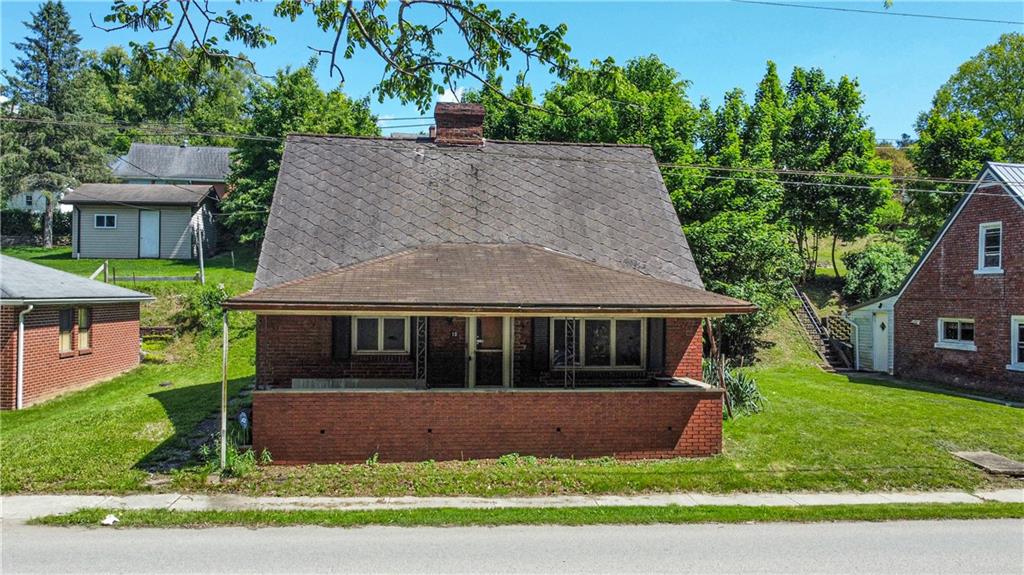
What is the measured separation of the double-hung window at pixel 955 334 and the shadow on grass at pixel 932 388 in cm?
124

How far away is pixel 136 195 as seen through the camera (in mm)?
34031

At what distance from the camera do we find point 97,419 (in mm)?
12875

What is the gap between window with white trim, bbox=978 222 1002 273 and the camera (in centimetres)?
1891

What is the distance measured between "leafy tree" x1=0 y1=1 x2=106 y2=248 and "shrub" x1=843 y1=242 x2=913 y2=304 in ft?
136

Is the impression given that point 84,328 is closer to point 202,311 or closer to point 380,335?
point 202,311

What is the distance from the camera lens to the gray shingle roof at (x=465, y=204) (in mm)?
13164

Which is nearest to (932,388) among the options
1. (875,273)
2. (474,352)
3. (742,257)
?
(742,257)

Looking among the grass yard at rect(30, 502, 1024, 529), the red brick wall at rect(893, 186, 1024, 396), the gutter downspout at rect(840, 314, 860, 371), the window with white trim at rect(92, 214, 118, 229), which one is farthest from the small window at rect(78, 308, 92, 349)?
the red brick wall at rect(893, 186, 1024, 396)

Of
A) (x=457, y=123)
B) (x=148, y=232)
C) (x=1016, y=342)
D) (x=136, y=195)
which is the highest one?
(x=136, y=195)

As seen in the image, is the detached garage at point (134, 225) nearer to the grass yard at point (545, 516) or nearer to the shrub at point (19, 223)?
the shrub at point (19, 223)

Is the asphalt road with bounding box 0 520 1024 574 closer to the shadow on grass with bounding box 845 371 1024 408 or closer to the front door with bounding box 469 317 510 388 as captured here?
the front door with bounding box 469 317 510 388

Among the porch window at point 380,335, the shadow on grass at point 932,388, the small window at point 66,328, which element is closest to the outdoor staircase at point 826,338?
the shadow on grass at point 932,388

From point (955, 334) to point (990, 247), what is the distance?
2796mm

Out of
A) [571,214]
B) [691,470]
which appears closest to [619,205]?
[571,214]
